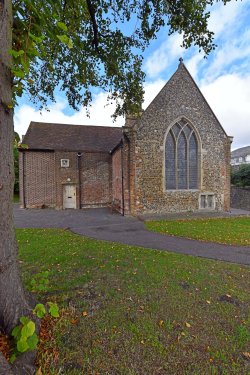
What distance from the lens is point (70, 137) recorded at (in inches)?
789

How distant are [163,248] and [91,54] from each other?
6688 mm

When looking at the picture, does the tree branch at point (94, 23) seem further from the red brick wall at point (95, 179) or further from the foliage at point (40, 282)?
the red brick wall at point (95, 179)

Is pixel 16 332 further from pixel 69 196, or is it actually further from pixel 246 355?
pixel 69 196

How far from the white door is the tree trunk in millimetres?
15760

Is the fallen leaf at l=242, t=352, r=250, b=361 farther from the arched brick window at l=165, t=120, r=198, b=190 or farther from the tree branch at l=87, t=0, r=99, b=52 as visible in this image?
the arched brick window at l=165, t=120, r=198, b=190

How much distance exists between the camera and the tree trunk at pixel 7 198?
6.95 feet

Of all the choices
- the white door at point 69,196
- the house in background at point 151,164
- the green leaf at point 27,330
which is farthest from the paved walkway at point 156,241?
the white door at point 69,196

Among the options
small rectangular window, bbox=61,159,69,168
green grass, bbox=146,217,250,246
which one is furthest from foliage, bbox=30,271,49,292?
small rectangular window, bbox=61,159,69,168

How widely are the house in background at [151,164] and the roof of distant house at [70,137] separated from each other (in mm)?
180

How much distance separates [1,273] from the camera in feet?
7.20

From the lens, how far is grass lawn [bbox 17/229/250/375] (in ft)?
7.58

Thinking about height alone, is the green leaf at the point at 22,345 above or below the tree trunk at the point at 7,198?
below

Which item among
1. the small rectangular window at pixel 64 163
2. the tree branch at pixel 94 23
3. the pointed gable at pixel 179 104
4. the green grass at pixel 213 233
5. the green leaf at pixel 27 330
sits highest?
the pointed gable at pixel 179 104

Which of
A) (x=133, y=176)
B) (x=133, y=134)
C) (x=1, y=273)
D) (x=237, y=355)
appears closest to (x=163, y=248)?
(x=237, y=355)
